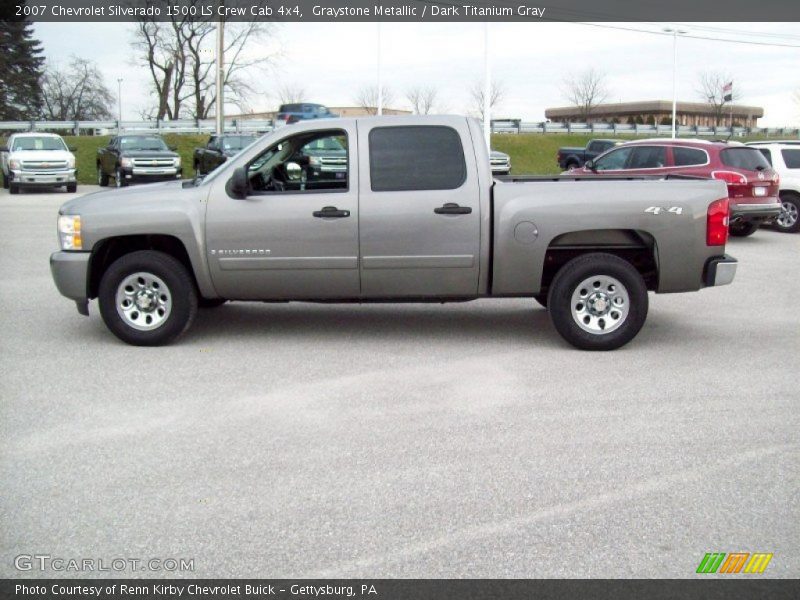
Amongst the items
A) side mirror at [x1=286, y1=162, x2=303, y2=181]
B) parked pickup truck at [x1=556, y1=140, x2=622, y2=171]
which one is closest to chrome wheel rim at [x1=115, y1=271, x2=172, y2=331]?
side mirror at [x1=286, y1=162, x2=303, y2=181]

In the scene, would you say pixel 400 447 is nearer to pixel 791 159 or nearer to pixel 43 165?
pixel 791 159

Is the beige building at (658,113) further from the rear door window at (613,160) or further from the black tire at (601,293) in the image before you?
the black tire at (601,293)

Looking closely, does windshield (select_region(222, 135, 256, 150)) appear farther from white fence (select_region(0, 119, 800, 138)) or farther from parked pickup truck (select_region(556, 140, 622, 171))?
white fence (select_region(0, 119, 800, 138))

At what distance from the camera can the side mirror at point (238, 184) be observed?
793cm

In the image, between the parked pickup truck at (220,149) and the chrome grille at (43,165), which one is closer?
the chrome grille at (43,165)

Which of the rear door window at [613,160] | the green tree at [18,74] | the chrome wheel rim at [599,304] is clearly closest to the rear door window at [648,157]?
the rear door window at [613,160]

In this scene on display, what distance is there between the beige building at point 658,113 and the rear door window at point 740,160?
79.0 metres

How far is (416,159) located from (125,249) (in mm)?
2739

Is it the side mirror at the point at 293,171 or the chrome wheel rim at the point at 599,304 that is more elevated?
the side mirror at the point at 293,171

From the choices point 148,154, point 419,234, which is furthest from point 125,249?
point 148,154

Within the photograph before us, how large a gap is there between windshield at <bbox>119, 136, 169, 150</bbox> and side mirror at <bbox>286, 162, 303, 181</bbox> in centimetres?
2415

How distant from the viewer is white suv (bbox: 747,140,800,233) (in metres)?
18.8

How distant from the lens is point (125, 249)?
27.6 ft
